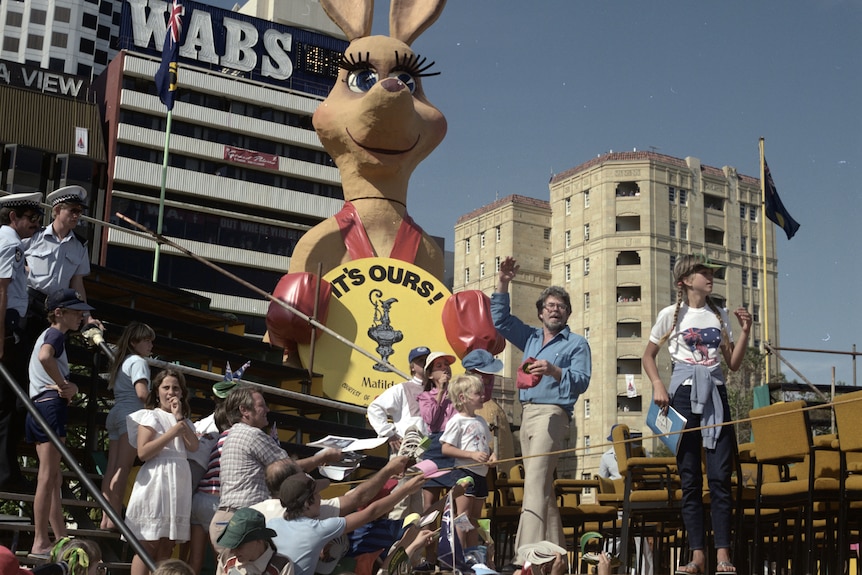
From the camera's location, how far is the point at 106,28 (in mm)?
84312

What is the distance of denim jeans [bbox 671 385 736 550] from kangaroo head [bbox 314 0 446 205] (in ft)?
20.3

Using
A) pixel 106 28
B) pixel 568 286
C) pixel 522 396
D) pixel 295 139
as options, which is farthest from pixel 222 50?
pixel 522 396

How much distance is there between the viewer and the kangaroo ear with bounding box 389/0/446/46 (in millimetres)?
13789

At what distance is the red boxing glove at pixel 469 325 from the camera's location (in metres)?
12.2

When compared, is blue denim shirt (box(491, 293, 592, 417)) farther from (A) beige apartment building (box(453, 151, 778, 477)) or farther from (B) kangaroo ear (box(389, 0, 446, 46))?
(A) beige apartment building (box(453, 151, 778, 477))

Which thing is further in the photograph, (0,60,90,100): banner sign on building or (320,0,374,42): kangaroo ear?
(0,60,90,100): banner sign on building

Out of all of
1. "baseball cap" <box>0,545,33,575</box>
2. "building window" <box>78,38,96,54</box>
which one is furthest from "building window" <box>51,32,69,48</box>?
"baseball cap" <box>0,545,33,575</box>

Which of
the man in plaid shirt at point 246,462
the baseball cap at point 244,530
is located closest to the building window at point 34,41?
the man in plaid shirt at point 246,462

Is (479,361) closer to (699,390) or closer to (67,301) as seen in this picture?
(699,390)

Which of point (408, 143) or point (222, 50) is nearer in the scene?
point (408, 143)

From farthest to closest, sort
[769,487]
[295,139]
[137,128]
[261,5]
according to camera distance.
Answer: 1. [261,5]
2. [295,139]
3. [137,128]
4. [769,487]

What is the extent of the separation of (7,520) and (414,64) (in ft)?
25.5

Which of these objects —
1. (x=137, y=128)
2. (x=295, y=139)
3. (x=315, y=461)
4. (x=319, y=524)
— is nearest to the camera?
(x=319, y=524)

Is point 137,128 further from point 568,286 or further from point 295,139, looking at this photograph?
point 568,286
